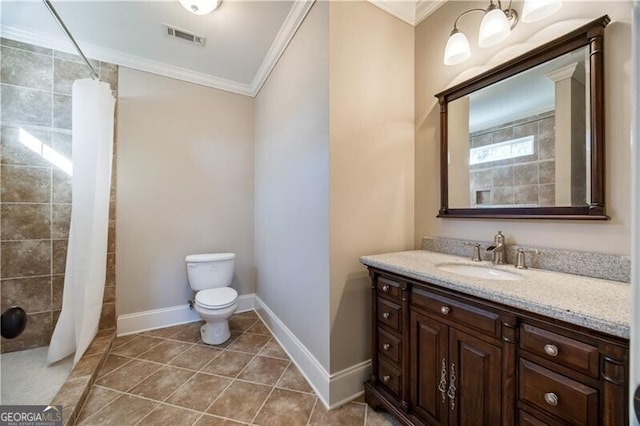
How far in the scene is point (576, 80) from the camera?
3.87 feet

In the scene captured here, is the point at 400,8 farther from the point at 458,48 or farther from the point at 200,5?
the point at 200,5

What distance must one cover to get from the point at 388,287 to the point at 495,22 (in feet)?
4.90

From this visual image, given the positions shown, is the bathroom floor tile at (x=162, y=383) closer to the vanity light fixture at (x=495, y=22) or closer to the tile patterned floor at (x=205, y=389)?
the tile patterned floor at (x=205, y=389)

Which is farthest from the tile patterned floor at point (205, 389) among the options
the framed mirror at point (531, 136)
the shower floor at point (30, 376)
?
the framed mirror at point (531, 136)

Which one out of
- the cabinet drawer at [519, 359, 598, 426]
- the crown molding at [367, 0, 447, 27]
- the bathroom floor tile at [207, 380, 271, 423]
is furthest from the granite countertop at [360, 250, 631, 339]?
the crown molding at [367, 0, 447, 27]

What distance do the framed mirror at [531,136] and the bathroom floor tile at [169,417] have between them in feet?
6.55

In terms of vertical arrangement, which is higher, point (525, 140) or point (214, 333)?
point (525, 140)

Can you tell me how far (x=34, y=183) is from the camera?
2.06 meters

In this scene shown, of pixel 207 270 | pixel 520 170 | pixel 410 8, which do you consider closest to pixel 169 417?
pixel 207 270

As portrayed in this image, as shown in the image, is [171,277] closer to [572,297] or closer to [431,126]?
[431,126]

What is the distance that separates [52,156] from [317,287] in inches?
95.6

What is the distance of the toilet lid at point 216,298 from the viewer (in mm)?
2103

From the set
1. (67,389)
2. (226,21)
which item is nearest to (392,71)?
(226,21)

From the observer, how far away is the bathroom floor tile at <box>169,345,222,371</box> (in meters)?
1.95
